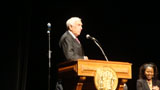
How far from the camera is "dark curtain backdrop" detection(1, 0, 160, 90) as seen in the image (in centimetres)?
591

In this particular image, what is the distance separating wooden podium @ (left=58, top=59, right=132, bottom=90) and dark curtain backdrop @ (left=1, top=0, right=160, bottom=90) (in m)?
0.97

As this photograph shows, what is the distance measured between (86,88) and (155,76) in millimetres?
1868

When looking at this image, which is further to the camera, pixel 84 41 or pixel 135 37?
pixel 135 37

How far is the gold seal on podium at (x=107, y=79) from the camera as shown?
5.07 m

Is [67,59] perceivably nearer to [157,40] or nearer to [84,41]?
[84,41]

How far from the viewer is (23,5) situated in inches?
240

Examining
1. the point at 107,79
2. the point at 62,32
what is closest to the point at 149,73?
the point at 107,79

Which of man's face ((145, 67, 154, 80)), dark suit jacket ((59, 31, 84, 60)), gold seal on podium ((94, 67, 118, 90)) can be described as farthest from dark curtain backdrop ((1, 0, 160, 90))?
gold seal on podium ((94, 67, 118, 90))

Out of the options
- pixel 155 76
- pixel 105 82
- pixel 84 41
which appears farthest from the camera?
pixel 84 41

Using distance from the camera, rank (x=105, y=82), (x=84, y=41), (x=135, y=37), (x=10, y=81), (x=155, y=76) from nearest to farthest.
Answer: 1. (x=105, y=82)
2. (x=10, y=81)
3. (x=155, y=76)
4. (x=84, y=41)
5. (x=135, y=37)

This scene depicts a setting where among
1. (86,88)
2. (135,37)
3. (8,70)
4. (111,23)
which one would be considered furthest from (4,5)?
(135,37)

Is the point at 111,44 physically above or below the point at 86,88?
above

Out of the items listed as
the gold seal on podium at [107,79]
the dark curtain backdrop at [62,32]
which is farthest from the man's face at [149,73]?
the gold seal on podium at [107,79]

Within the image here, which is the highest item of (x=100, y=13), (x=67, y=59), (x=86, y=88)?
(x=100, y=13)
